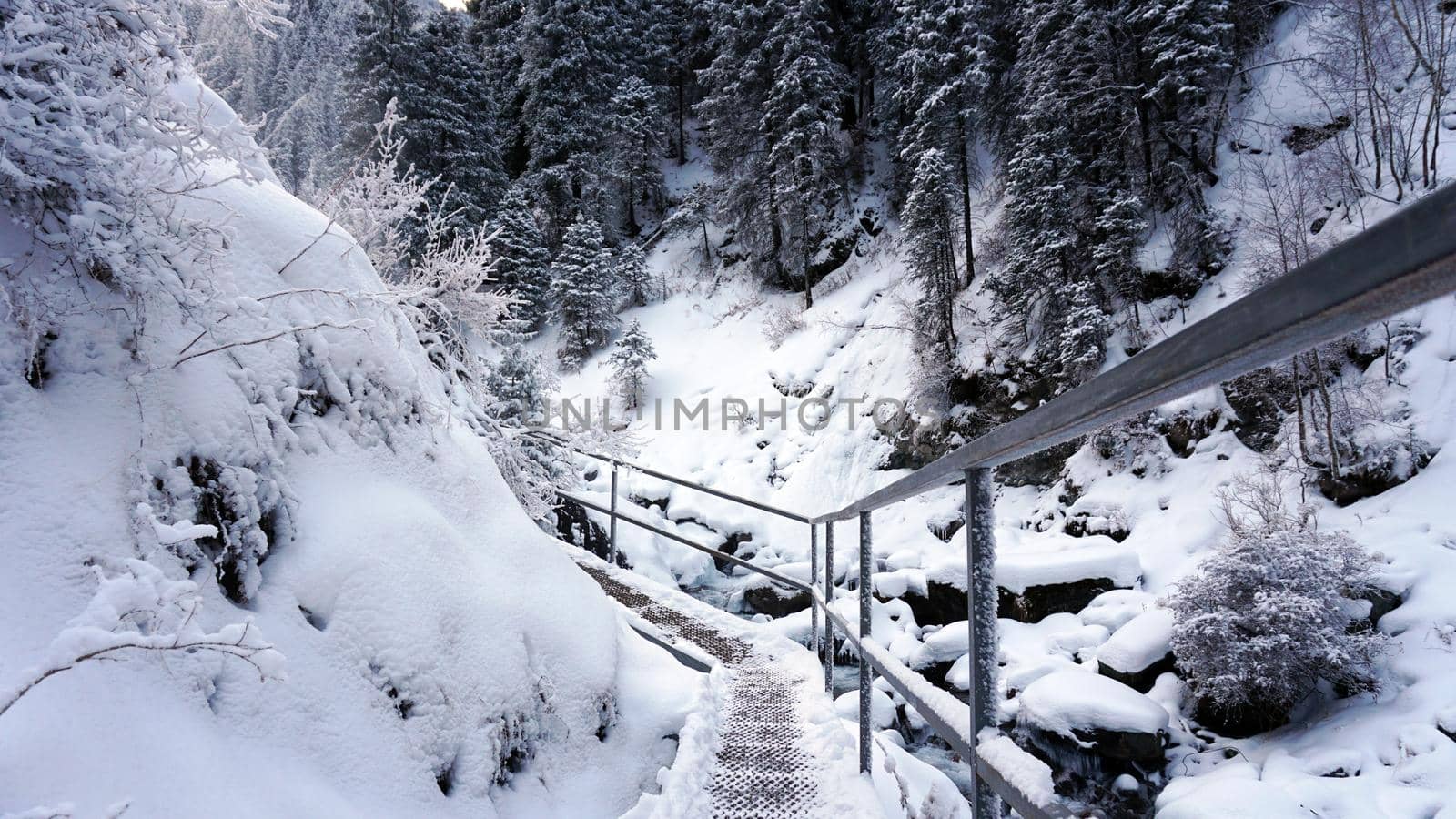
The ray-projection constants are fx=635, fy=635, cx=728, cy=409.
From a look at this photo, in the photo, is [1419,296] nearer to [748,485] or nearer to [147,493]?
[147,493]

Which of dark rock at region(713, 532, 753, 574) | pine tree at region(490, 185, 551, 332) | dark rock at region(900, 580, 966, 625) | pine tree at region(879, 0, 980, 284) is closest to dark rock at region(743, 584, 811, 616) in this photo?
dark rock at region(713, 532, 753, 574)

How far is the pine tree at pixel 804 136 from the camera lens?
51.3ft

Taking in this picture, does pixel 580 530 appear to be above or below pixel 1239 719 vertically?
above

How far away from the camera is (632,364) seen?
1487cm

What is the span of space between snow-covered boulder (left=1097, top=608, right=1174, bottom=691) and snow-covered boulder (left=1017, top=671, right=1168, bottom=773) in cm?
86

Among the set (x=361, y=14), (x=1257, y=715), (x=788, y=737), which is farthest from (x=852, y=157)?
(x=788, y=737)

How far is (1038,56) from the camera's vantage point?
11.0 m

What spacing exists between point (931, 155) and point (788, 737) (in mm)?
10886

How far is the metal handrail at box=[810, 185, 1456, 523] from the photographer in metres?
0.35

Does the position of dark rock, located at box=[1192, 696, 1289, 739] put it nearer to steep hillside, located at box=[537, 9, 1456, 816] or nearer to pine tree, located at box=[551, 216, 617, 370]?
steep hillside, located at box=[537, 9, 1456, 816]

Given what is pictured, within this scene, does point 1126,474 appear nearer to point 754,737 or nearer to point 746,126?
point 754,737

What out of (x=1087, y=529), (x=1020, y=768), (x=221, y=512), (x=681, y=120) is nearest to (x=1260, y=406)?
(x=1087, y=529)

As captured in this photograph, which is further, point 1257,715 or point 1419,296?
point 1257,715

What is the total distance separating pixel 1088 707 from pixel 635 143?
66.6 ft
